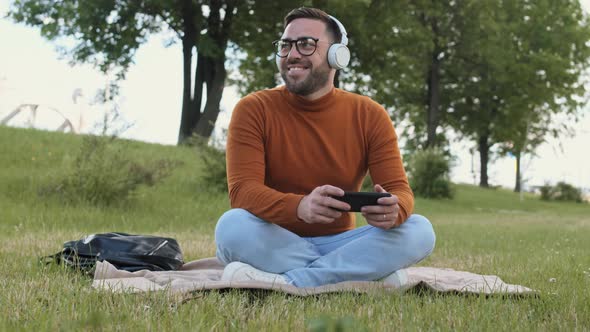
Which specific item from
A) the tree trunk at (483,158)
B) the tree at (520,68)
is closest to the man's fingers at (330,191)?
the tree at (520,68)

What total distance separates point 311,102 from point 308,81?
0.53 feet

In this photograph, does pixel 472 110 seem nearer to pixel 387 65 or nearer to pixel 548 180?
pixel 548 180

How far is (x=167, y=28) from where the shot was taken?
76.9 feet

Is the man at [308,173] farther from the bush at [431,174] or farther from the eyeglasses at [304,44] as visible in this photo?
the bush at [431,174]

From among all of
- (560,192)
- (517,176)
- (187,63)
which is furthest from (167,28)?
(517,176)

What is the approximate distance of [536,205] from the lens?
88.6ft

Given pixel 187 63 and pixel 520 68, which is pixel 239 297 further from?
pixel 520 68

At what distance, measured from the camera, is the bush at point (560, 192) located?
31094 mm

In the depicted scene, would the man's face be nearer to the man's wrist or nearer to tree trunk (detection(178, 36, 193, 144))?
the man's wrist

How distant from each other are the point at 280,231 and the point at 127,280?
0.96 meters

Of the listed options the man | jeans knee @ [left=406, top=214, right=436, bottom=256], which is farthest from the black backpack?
jeans knee @ [left=406, top=214, right=436, bottom=256]

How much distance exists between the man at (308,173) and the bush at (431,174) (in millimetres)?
18746

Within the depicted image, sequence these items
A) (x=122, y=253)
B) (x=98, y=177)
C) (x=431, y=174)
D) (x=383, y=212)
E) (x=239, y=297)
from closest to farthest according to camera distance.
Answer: (x=239, y=297), (x=383, y=212), (x=122, y=253), (x=98, y=177), (x=431, y=174)

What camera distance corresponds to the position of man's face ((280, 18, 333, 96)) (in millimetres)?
4246
